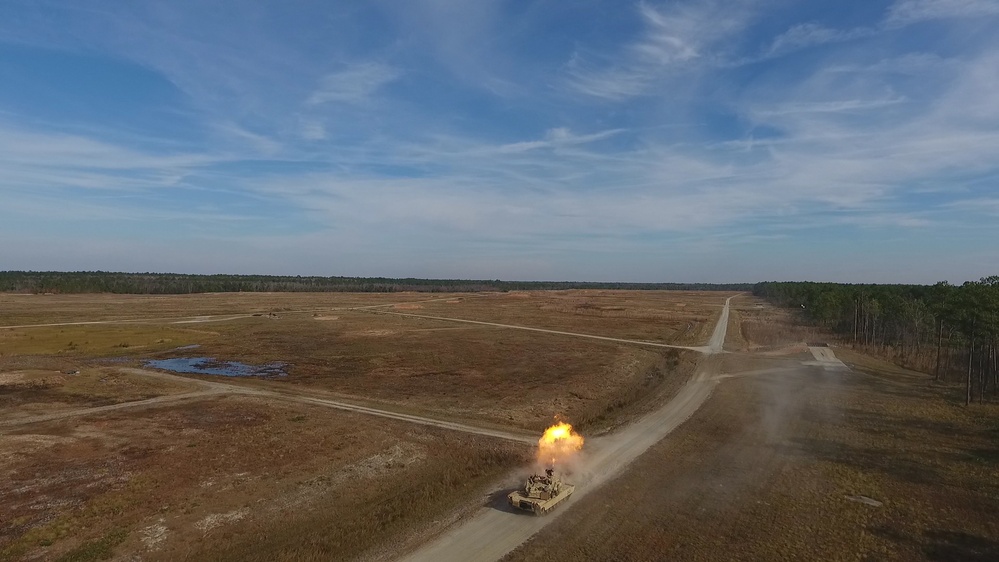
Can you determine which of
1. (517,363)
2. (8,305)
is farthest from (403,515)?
(8,305)

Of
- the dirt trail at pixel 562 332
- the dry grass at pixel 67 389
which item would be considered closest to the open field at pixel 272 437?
the dry grass at pixel 67 389

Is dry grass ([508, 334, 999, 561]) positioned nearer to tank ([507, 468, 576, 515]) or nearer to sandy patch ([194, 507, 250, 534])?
tank ([507, 468, 576, 515])

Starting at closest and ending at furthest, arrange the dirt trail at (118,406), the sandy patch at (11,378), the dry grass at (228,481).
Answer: the dry grass at (228,481) → the dirt trail at (118,406) → the sandy patch at (11,378)

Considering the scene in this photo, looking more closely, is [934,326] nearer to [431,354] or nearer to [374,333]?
[431,354]

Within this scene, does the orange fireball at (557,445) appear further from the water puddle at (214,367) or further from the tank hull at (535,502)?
the water puddle at (214,367)

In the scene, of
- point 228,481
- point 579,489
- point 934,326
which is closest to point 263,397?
point 228,481

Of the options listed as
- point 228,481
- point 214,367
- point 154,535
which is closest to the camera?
point 154,535

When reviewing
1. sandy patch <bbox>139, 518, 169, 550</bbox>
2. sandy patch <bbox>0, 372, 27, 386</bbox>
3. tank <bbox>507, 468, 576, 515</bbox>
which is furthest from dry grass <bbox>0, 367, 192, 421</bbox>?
tank <bbox>507, 468, 576, 515</bbox>
